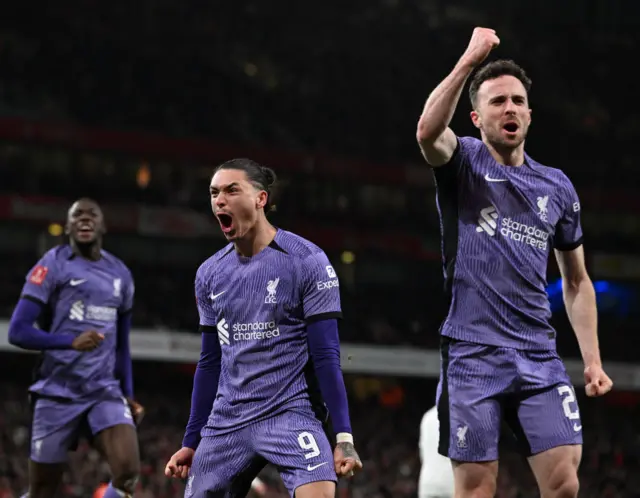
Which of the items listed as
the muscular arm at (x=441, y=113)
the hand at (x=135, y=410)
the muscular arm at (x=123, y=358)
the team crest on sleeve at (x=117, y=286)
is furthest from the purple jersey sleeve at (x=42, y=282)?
the muscular arm at (x=441, y=113)

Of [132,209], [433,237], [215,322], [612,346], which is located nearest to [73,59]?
[132,209]

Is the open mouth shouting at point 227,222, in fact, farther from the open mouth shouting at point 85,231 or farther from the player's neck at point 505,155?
the open mouth shouting at point 85,231

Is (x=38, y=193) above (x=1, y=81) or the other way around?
the other way around

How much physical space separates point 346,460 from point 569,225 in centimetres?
142

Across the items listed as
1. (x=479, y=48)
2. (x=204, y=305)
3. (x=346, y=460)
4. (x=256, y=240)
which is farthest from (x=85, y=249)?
(x=479, y=48)

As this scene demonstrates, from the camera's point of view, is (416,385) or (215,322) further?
(416,385)

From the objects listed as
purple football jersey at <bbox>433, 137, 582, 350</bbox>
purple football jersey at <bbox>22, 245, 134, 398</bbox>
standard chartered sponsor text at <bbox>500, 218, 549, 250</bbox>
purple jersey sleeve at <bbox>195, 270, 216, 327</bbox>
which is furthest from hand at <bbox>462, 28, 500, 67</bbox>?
purple football jersey at <bbox>22, 245, 134, 398</bbox>

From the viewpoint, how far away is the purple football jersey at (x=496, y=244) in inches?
185

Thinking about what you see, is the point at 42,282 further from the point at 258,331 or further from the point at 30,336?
the point at 258,331

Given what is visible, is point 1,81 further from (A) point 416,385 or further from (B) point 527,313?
(B) point 527,313

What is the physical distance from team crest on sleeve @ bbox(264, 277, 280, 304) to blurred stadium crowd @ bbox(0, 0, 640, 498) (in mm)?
22380

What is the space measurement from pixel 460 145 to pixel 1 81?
27.0m

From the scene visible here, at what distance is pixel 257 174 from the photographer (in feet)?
16.1

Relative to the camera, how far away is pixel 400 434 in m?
27.7
